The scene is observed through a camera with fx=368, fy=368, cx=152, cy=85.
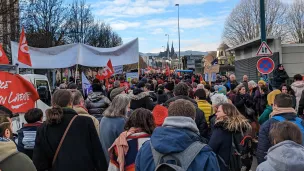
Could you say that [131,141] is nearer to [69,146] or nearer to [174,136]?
[69,146]

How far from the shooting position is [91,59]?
12086 mm

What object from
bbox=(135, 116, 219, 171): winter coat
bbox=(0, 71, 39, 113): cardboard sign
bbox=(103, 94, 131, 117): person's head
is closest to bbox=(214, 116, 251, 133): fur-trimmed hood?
bbox=(103, 94, 131, 117): person's head

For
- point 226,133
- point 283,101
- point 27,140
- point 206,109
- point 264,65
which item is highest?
point 264,65

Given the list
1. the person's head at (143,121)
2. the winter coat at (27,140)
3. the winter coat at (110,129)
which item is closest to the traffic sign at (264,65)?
the winter coat at (110,129)

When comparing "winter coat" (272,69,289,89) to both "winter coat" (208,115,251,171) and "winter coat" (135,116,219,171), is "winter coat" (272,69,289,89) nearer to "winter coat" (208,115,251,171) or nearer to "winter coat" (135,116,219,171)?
"winter coat" (208,115,251,171)

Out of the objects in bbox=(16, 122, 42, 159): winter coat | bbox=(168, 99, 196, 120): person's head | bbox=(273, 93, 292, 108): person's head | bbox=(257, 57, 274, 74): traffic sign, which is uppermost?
bbox=(257, 57, 274, 74): traffic sign

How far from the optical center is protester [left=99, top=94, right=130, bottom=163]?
4.82 meters

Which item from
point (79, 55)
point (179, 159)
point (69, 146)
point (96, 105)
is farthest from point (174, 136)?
point (79, 55)

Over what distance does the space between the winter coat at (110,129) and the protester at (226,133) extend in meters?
1.18

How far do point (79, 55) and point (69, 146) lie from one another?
788 cm

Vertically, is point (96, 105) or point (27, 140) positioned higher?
point (96, 105)

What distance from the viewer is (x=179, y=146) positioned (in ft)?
8.89

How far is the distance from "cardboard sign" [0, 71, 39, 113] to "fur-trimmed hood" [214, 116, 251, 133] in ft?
12.0

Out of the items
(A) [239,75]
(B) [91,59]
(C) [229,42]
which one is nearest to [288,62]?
(A) [239,75]
